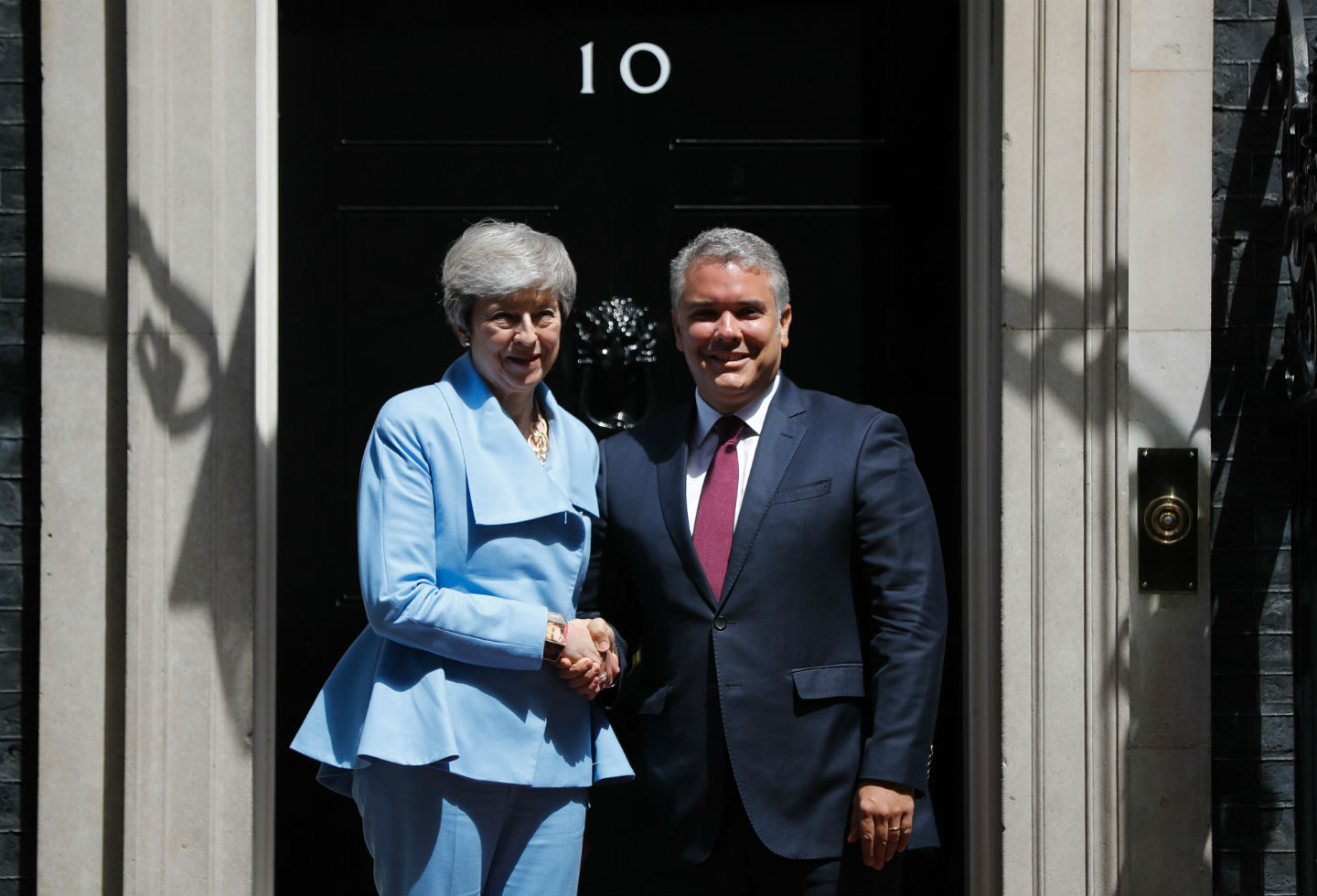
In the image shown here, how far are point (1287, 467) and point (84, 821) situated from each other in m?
3.35

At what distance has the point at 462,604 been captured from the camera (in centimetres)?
307

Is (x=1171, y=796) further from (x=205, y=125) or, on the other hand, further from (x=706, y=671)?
(x=205, y=125)

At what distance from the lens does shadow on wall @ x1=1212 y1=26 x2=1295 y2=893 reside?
383 cm

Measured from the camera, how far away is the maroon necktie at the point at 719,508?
3.25 metres

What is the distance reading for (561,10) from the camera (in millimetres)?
4266

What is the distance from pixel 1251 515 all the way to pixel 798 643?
146 cm

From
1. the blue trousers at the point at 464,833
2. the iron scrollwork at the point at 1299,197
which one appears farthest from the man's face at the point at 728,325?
the iron scrollwork at the point at 1299,197

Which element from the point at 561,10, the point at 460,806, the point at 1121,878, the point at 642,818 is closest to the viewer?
the point at 460,806

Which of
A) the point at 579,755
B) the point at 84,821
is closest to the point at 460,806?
the point at 579,755

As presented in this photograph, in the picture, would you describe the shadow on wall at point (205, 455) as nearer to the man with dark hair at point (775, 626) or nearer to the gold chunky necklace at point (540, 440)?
the gold chunky necklace at point (540, 440)

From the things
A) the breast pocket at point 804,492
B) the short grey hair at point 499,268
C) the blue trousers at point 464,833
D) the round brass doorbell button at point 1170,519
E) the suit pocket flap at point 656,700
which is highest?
the short grey hair at point 499,268

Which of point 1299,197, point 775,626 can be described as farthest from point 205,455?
point 1299,197

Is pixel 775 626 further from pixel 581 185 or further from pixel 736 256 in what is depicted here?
pixel 581 185

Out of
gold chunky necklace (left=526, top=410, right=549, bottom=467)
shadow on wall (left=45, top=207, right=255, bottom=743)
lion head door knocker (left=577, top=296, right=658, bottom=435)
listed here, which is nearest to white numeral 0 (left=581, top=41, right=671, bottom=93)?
lion head door knocker (left=577, top=296, right=658, bottom=435)
